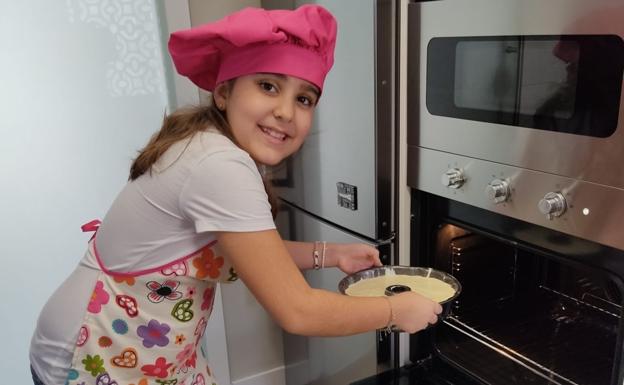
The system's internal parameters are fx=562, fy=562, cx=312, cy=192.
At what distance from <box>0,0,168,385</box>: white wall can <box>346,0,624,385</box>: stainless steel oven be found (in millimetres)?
885

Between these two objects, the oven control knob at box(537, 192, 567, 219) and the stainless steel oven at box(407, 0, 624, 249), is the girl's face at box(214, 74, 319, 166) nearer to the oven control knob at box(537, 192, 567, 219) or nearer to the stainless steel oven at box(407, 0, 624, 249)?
the stainless steel oven at box(407, 0, 624, 249)

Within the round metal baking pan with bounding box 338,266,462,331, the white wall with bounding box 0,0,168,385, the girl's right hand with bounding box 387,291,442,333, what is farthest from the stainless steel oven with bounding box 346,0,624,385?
the white wall with bounding box 0,0,168,385

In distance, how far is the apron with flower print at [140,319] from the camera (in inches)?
39.7

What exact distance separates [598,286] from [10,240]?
1.54 meters

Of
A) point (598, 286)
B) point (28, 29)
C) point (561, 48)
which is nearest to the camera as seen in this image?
point (561, 48)

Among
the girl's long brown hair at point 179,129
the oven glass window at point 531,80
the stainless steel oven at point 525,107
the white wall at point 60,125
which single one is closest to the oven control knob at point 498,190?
the stainless steel oven at point 525,107

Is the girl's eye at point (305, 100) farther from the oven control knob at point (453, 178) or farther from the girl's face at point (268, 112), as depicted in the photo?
the oven control knob at point (453, 178)

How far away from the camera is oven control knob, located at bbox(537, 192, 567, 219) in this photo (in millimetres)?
874

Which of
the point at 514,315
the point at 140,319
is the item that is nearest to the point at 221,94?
the point at 140,319

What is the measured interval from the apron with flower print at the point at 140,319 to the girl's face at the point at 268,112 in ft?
0.68

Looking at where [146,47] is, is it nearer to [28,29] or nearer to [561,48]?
[28,29]

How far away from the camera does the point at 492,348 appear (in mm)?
1200

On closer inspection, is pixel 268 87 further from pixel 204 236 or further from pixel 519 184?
pixel 519 184

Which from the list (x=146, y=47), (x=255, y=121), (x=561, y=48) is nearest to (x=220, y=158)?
(x=255, y=121)
